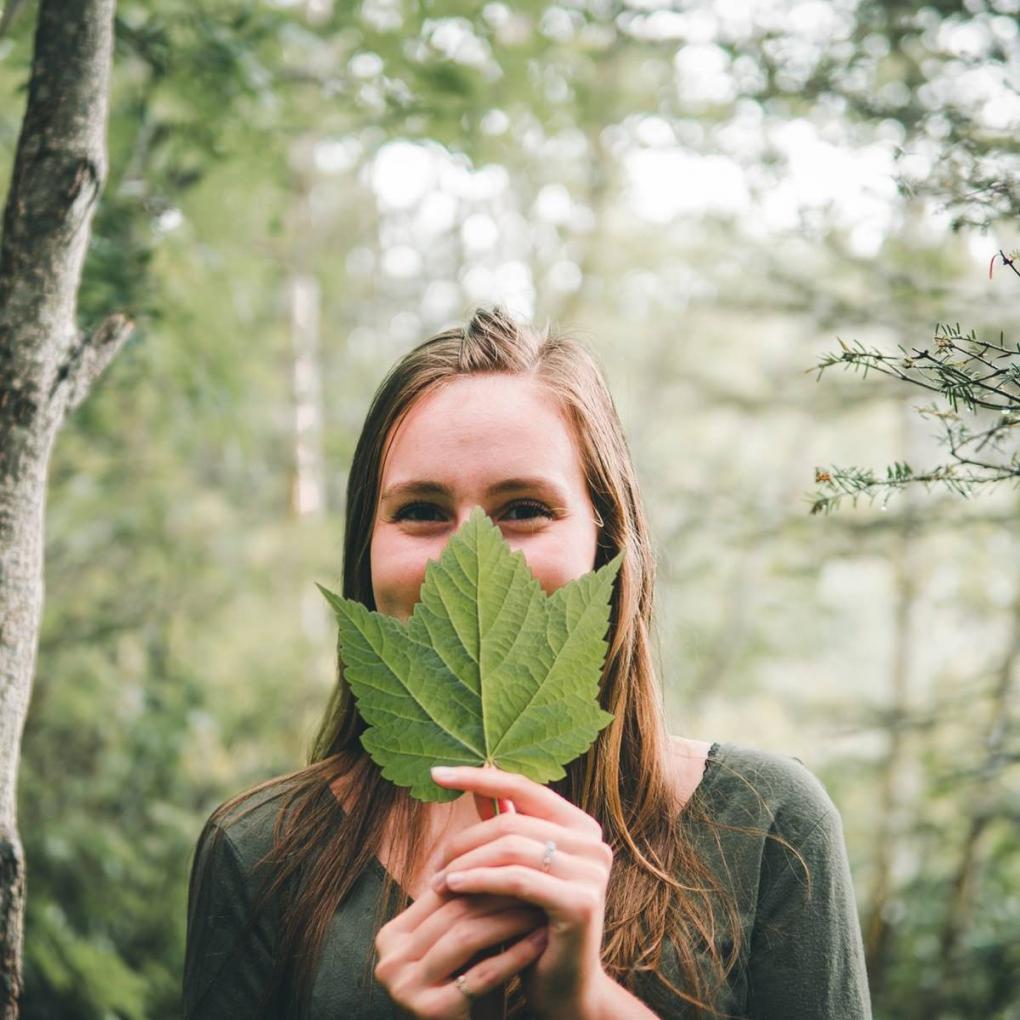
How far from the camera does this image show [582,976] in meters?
1.03

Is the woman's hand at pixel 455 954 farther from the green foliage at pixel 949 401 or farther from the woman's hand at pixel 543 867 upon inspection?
the green foliage at pixel 949 401

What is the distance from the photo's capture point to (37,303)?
156 centimetres

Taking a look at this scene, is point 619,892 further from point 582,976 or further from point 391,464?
point 391,464

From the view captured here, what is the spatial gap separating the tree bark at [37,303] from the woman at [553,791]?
1.49 ft

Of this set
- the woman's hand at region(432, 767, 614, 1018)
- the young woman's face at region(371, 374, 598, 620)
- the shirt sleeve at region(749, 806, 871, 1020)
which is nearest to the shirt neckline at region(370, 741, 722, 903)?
the shirt sleeve at region(749, 806, 871, 1020)

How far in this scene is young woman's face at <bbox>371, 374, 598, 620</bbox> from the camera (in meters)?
1.44

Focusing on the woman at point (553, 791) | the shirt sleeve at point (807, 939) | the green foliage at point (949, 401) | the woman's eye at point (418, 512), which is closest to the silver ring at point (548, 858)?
the woman at point (553, 791)

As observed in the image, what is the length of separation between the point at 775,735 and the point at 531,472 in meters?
9.24

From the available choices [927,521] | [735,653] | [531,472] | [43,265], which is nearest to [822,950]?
[531,472]

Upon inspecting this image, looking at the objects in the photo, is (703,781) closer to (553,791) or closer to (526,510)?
(553,791)

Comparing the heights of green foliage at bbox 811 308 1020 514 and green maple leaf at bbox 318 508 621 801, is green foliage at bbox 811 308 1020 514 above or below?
above

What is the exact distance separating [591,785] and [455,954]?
650 mm

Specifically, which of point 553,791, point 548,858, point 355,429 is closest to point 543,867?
point 548,858

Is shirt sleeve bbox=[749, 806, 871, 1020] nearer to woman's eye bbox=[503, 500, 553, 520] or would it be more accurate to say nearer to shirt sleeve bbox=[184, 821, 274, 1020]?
woman's eye bbox=[503, 500, 553, 520]
